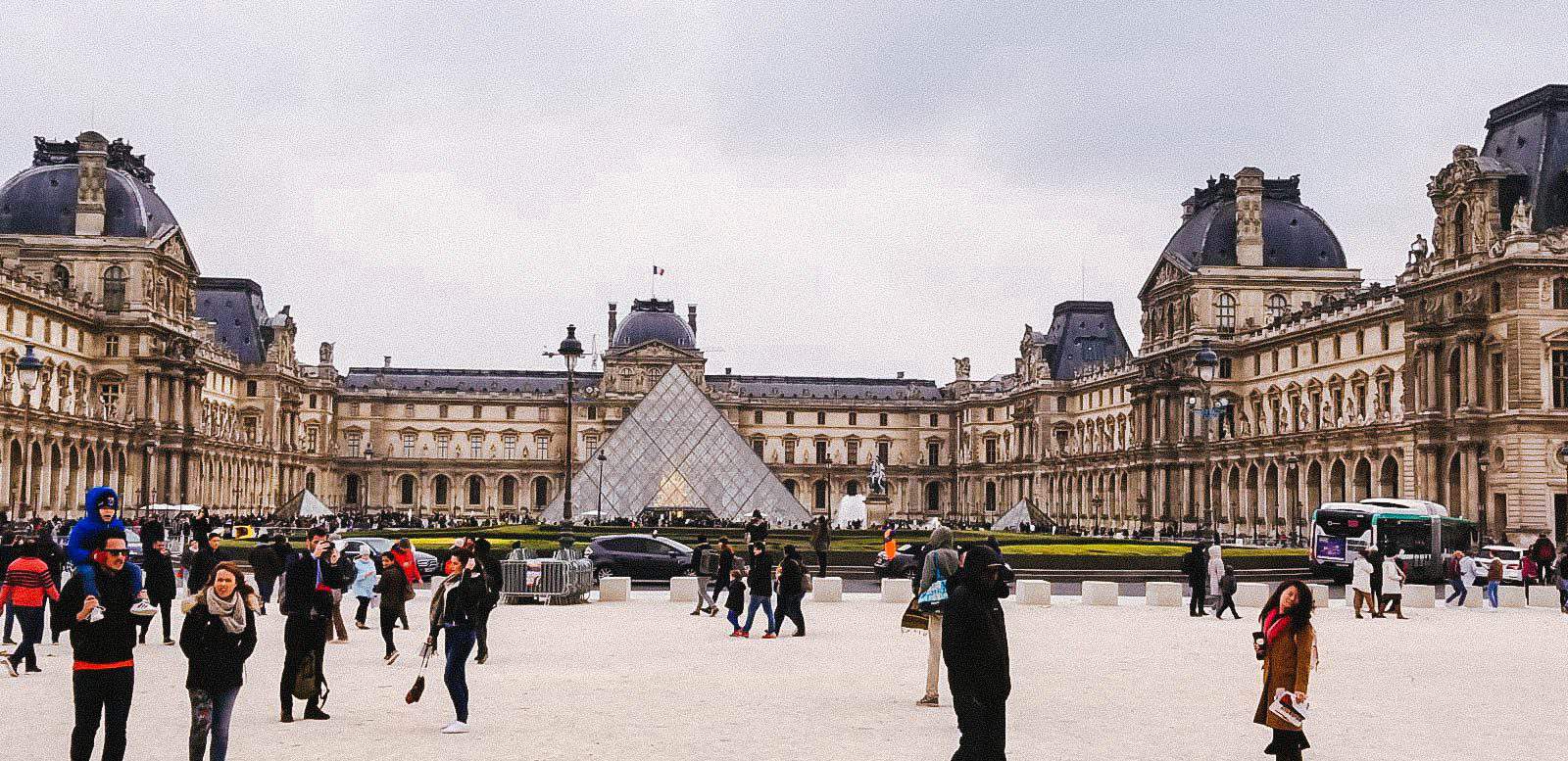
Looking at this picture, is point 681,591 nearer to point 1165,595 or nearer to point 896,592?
point 896,592

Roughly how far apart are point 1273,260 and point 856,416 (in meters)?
41.9

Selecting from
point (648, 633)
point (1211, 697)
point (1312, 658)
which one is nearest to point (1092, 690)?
point (1211, 697)

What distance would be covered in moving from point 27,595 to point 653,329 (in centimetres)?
8528

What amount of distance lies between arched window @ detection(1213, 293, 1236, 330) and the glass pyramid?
767 inches

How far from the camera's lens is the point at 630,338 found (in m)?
97.2

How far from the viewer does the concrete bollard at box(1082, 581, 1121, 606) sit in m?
23.6

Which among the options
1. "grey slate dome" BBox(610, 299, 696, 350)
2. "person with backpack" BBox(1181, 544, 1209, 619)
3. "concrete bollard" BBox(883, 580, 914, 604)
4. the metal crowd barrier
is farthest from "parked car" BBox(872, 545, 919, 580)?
"grey slate dome" BBox(610, 299, 696, 350)

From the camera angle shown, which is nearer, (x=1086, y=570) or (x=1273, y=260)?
(x=1086, y=570)

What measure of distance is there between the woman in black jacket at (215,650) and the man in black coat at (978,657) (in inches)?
138

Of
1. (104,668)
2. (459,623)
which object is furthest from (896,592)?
(104,668)

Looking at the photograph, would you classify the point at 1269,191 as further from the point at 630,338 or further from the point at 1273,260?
the point at 630,338

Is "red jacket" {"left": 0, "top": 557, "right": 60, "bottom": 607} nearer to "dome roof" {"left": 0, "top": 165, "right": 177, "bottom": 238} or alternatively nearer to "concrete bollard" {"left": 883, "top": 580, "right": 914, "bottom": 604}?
"concrete bollard" {"left": 883, "top": 580, "right": 914, "bottom": 604}

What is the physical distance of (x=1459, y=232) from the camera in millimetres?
42188

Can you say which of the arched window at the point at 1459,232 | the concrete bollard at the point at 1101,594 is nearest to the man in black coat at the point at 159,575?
the concrete bollard at the point at 1101,594
